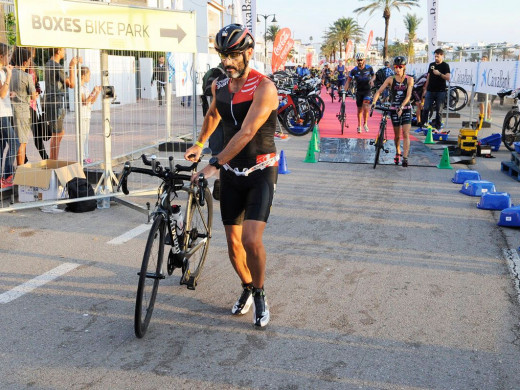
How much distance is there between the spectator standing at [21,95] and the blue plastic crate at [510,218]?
Answer: 6402 millimetres

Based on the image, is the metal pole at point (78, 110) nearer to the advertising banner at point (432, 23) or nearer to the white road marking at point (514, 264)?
the white road marking at point (514, 264)

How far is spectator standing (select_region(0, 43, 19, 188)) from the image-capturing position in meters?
7.77

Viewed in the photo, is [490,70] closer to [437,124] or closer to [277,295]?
[437,124]

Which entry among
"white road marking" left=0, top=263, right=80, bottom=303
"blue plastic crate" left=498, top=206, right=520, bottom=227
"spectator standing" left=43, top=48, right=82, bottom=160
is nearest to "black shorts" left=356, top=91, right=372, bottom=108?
"spectator standing" left=43, top=48, right=82, bottom=160

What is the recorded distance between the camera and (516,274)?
555 cm

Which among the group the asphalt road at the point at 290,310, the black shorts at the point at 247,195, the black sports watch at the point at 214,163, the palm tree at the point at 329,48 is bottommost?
the asphalt road at the point at 290,310

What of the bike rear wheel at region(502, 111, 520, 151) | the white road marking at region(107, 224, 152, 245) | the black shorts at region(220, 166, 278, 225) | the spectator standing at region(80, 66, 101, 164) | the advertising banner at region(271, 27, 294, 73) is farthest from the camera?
the advertising banner at region(271, 27, 294, 73)

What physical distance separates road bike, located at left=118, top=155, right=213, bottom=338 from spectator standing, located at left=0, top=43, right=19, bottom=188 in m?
3.98

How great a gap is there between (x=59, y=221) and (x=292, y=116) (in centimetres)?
1000

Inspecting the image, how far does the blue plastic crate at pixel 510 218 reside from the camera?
7109mm

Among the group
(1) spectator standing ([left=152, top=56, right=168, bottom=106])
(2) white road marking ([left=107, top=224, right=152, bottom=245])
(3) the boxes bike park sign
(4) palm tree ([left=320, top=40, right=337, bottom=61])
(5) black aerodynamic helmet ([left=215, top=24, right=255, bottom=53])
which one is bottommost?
(2) white road marking ([left=107, top=224, right=152, bottom=245])

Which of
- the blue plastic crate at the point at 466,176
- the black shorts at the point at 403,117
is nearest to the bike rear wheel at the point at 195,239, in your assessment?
the blue plastic crate at the point at 466,176

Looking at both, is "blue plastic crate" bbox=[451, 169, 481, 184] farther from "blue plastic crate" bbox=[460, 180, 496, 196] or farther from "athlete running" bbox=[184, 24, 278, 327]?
"athlete running" bbox=[184, 24, 278, 327]

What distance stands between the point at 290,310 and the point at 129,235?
107 inches
